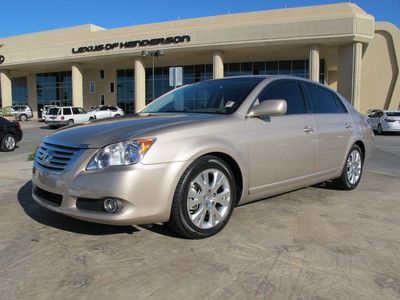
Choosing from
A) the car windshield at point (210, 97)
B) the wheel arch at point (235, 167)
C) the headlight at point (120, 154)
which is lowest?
the wheel arch at point (235, 167)

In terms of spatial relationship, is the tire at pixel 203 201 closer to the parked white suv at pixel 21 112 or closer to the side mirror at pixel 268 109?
the side mirror at pixel 268 109

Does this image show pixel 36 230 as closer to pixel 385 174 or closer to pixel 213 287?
pixel 213 287

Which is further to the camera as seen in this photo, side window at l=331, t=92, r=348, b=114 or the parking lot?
side window at l=331, t=92, r=348, b=114

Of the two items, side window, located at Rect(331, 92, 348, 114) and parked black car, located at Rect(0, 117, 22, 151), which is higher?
side window, located at Rect(331, 92, 348, 114)

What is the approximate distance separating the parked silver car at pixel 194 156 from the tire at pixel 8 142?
1078 centimetres

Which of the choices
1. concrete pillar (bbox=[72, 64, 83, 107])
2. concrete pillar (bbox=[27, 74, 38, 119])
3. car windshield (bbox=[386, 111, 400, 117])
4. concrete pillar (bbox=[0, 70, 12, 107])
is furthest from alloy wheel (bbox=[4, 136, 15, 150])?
concrete pillar (bbox=[27, 74, 38, 119])

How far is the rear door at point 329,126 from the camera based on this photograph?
602 centimetres

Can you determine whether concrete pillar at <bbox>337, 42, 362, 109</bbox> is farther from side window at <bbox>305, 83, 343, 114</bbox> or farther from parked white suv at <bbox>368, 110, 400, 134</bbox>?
side window at <bbox>305, 83, 343, 114</bbox>

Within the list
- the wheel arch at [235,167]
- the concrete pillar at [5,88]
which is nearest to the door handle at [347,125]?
the wheel arch at [235,167]

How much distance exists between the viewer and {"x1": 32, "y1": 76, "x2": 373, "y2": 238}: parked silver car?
402cm

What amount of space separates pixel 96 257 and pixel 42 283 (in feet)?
1.92

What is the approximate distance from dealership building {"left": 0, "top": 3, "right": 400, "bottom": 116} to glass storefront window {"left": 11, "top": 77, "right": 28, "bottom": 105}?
3117mm

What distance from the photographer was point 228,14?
119 feet

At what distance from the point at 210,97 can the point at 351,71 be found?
1168 inches
